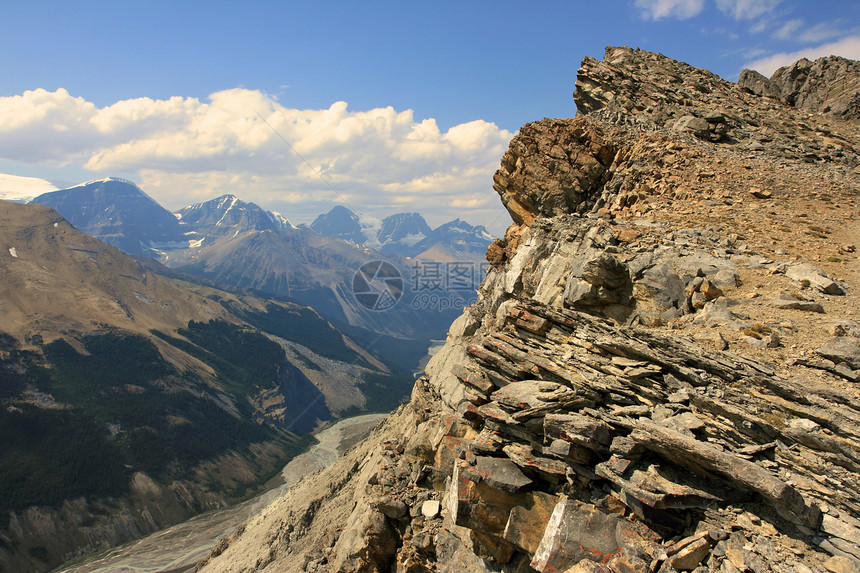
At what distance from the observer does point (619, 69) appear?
47.8 m

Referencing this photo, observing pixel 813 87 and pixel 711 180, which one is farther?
pixel 813 87

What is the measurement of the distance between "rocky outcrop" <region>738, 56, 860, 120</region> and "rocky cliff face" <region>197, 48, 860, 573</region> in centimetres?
1615

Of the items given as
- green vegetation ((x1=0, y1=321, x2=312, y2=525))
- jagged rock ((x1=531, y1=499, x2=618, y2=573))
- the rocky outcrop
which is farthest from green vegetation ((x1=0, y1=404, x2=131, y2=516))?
the rocky outcrop

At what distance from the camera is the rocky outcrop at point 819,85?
5159cm

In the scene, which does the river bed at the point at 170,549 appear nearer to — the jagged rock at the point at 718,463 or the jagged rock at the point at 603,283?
the jagged rock at the point at 603,283

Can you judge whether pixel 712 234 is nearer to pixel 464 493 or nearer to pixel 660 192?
pixel 660 192

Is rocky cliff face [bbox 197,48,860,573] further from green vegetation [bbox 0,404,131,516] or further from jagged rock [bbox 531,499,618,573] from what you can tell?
green vegetation [bbox 0,404,131,516]

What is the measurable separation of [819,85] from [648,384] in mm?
67489

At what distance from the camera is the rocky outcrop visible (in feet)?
169

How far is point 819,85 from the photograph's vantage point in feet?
187

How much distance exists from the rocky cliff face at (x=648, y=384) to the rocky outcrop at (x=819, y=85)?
53.0ft

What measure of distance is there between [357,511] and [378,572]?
5686 mm

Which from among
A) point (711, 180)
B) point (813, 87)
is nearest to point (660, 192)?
point (711, 180)

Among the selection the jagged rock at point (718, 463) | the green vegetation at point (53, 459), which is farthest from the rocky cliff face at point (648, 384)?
the green vegetation at point (53, 459)
